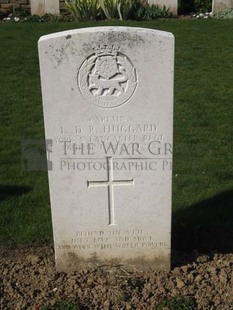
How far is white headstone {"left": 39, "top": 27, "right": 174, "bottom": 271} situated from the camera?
3369 millimetres

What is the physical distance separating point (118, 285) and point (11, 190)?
1.75 meters

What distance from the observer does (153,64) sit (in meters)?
3.38

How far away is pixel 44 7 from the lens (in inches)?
540

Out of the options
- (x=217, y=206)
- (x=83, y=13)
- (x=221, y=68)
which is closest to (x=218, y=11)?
(x=83, y=13)

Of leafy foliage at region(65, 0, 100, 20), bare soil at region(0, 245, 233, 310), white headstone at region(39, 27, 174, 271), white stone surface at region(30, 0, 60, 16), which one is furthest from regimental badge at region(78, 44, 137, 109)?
white stone surface at region(30, 0, 60, 16)

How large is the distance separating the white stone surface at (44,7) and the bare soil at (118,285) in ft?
34.5

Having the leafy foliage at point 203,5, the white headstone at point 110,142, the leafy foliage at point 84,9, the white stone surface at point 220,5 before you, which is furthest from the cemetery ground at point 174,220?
the leafy foliage at point 203,5

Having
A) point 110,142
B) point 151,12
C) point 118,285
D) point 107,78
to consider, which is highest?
point 107,78

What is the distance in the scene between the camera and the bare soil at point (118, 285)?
3.62 m

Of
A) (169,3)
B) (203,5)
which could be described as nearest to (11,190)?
(169,3)

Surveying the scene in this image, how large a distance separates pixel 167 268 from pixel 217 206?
1093 mm

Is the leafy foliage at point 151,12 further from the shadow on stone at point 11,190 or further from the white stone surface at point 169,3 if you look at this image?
the shadow on stone at point 11,190

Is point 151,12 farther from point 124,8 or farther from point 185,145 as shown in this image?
point 185,145

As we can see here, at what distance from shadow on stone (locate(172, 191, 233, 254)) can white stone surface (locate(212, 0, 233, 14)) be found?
981cm
